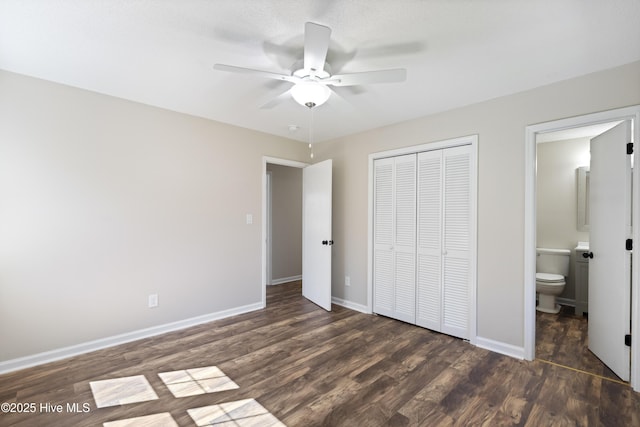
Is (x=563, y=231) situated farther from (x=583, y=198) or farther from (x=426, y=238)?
(x=426, y=238)

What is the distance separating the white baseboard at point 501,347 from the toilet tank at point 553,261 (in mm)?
1974

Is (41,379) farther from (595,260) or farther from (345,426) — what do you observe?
(595,260)

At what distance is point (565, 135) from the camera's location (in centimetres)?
390

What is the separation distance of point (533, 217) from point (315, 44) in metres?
2.36

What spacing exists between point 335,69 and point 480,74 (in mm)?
1161

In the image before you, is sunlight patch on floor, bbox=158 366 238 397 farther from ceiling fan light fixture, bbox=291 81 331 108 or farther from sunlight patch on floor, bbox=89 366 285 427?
ceiling fan light fixture, bbox=291 81 331 108

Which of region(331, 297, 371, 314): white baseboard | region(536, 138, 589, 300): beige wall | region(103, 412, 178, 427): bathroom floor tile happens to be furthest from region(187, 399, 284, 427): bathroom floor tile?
region(536, 138, 589, 300): beige wall

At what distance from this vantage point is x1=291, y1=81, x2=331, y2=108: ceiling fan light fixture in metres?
2.04

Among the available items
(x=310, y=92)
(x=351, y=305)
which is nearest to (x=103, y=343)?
(x=351, y=305)

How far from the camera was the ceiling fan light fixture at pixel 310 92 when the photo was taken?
2.04m

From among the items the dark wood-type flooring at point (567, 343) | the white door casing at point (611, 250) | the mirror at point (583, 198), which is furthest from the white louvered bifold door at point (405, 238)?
the mirror at point (583, 198)

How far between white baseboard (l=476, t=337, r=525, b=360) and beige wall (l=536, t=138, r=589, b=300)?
2.18 meters

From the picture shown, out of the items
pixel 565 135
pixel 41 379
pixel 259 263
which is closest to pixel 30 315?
pixel 41 379

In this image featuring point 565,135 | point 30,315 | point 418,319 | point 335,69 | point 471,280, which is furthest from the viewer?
point 565,135
